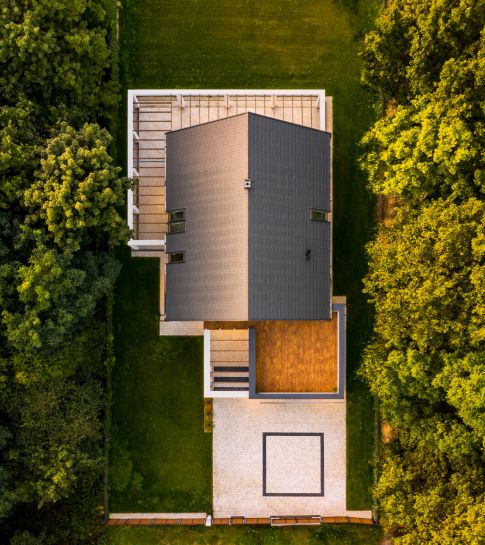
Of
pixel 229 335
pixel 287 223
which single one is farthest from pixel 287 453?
pixel 287 223

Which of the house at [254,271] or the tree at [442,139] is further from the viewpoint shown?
the house at [254,271]

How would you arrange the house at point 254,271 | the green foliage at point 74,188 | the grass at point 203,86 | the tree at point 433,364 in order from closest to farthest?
the tree at point 433,364 < the green foliage at point 74,188 < the house at point 254,271 < the grass at point 203,86

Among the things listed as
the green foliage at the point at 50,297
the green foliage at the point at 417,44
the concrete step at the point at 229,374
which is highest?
the green foliage at the point at 417,44

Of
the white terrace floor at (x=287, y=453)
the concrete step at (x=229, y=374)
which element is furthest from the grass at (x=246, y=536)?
the concrete step at (x=229, y=374)

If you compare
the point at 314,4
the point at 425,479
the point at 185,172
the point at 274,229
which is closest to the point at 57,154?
the point at 185,172

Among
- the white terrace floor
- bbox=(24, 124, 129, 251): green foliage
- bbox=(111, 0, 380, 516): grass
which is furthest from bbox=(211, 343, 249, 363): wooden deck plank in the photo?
bbox=(24, 124, 129, 251): green foliage

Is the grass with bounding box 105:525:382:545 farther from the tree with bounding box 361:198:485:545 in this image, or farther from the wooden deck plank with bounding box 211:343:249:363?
the wooden deck plank with bounding box 211:343:249:363

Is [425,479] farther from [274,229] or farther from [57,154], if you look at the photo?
[57,154]

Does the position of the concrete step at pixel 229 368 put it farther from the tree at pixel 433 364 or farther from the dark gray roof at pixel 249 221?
the tree at pixel 433 364
